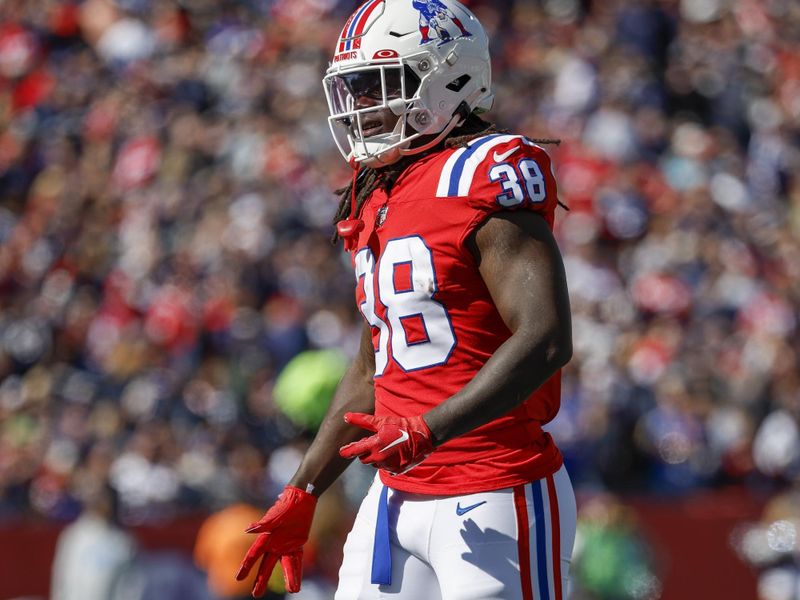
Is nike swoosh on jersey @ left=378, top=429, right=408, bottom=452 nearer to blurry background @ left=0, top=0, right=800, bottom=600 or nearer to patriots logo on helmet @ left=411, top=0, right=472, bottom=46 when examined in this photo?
patriots logo on helmet @ left=411, top=0, right=472, bottom=46

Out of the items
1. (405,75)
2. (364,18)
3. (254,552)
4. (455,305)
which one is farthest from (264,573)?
(364,18)

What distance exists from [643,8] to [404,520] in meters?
9.63

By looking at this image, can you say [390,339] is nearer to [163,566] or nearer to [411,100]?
[411,100]

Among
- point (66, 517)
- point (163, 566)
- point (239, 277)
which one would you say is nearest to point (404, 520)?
point (163, 566)

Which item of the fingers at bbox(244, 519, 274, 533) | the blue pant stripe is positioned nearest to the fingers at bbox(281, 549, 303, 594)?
the fingers at bbox(244, 519, 274, 533)

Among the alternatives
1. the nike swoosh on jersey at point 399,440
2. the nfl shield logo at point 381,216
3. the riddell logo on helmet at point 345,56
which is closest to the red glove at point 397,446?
the nike swoosh on jersey at point 399,440

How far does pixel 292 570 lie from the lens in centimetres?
359

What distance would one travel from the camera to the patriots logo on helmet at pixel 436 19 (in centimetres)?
347

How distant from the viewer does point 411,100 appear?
11.3 feet

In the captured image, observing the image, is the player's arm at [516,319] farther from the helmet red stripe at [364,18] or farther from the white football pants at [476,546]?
the helmet red stripe at [364,18]

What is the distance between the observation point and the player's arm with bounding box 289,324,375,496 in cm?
366

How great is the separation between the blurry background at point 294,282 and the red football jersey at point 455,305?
2.63 metres

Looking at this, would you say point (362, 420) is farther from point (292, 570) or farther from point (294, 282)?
point (294, 282)

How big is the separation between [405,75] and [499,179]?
432mm
